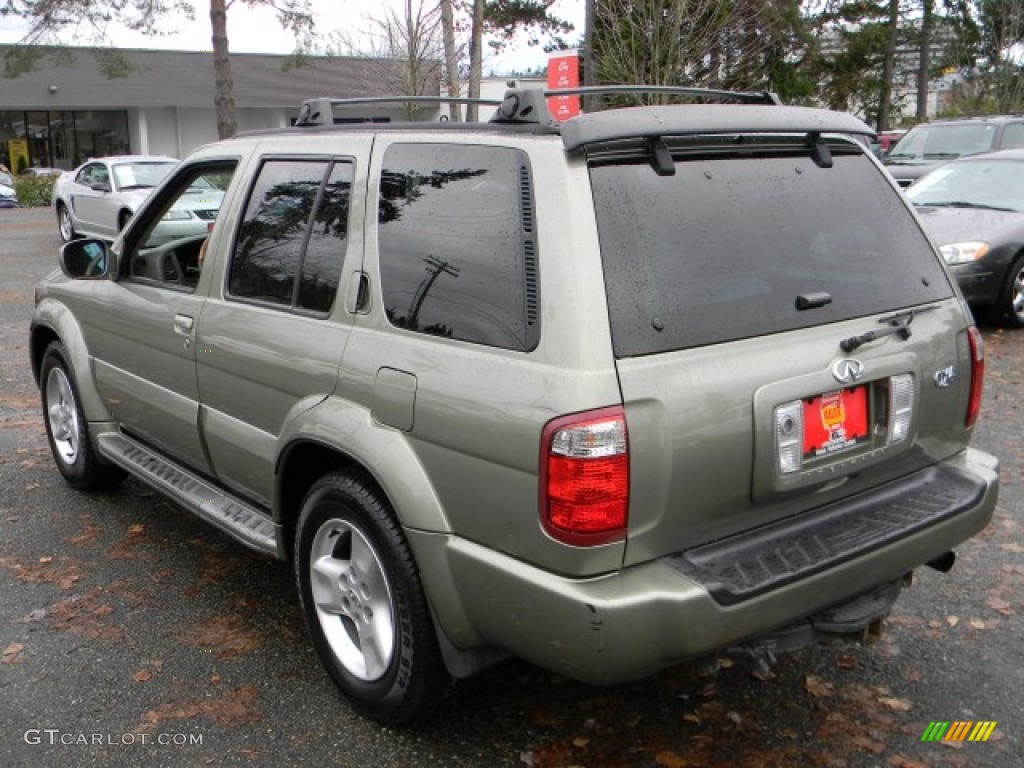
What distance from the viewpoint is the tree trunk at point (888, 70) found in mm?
40688

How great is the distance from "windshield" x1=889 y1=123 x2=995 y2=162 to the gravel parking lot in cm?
1112

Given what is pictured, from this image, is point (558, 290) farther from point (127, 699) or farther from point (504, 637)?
point (127, 699)

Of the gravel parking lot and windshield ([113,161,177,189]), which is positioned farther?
windshield ([113,161,177,189])

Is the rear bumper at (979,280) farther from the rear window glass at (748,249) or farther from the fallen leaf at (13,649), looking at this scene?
the fallen leaf at (13,649)

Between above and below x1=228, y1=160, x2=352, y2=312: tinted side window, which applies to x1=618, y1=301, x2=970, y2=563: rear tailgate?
below

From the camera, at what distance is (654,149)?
2.71m

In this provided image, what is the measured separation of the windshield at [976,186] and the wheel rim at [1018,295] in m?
0.75

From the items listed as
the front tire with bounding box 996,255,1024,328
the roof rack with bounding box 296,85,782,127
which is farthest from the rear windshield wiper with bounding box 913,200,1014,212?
the roof rack with bounding box 296,85,782,127

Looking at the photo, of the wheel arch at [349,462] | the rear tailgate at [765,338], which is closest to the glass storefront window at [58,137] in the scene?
the wheel arch at [349,462]

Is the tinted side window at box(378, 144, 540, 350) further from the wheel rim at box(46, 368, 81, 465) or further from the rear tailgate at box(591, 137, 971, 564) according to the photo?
the wheel rim at box(46, 368, 81, 465)

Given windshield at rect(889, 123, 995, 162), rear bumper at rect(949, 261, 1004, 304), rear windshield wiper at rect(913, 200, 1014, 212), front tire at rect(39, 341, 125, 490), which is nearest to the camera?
front tire at rect(39, 341, 125, 490)

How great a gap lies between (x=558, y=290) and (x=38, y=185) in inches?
1369

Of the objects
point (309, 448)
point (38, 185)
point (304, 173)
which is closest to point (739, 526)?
point (309, 448)

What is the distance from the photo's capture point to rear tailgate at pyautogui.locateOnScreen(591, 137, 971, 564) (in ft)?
8.29
